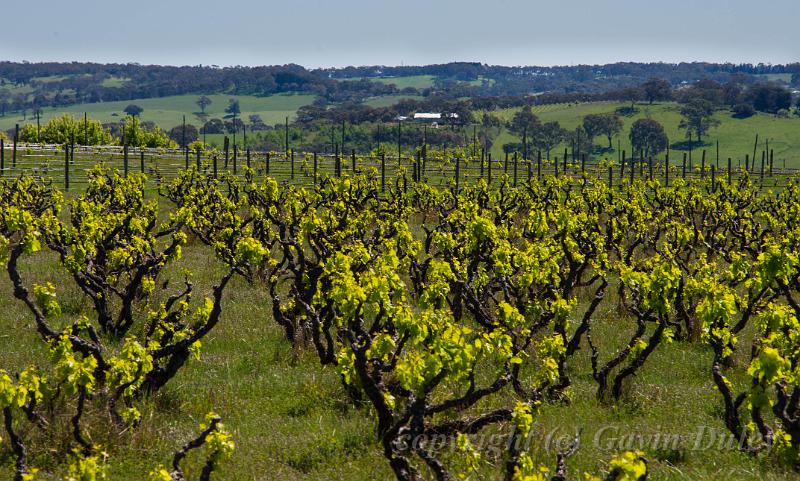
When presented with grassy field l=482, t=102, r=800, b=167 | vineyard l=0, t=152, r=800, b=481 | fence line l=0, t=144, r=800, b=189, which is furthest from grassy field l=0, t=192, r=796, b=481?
grassy field l=482, t=102, r=800, b=167

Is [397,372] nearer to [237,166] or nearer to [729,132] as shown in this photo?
[237,166]

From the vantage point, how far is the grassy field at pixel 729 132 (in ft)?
470

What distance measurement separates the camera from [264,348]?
46.1ft

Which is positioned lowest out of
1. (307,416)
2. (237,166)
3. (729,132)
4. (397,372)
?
(307,416)

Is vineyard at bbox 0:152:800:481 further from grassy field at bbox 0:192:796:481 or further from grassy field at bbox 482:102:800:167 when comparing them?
grassy field at bbox 482:102:800:167

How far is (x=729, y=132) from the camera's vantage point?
15638cm

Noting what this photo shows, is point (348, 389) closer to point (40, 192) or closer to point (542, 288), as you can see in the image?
point (542, 288)

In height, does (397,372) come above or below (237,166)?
above

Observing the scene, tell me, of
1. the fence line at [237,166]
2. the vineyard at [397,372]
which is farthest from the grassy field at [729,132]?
the vineyard at [397,372]

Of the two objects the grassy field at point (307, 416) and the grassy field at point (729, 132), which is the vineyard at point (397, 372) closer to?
the grassy field at point (307, 416)

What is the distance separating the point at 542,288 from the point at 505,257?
1.74 m

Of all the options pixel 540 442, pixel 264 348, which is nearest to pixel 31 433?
pixel 264 348

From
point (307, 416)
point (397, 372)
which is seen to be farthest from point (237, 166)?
point (397, 372)

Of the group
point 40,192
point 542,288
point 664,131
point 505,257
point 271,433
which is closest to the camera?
point 271,433
